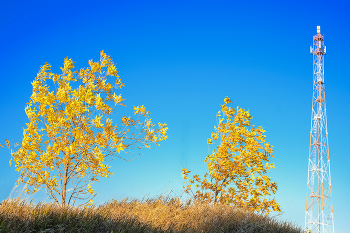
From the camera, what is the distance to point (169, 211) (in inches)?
382

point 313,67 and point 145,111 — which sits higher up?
point 313,67

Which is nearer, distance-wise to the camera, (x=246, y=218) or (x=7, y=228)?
(x=7, y=228)

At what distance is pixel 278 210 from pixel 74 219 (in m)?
8.88

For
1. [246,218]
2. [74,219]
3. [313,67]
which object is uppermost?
[313,67]

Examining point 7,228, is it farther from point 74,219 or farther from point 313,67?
point 313,67

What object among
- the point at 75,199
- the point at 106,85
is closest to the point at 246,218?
the point at 75,199

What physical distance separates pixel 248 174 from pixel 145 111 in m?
5.99

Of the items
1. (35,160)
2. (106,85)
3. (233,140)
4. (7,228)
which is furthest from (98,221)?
(233,140)

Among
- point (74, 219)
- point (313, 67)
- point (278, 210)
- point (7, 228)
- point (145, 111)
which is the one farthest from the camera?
point (313, 67)

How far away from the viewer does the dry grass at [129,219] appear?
6.14 metres

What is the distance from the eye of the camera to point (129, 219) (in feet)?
24.5

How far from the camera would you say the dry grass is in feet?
20.1

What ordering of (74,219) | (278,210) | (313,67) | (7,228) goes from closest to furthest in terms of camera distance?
(7,228), (74,219), (278,210), (313,67)

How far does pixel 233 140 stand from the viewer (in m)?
13.0
